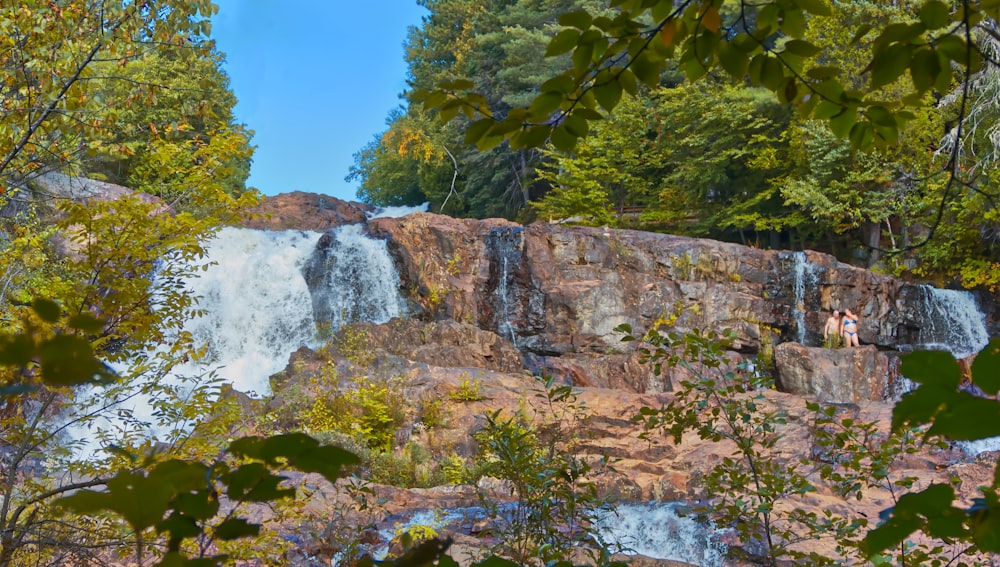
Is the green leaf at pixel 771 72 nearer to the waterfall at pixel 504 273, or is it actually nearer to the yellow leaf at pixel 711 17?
the yellow leaf at pixel 711 17

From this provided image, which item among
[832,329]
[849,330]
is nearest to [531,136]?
[849,330]

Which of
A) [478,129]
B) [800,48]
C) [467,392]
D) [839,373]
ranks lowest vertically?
[467,392]

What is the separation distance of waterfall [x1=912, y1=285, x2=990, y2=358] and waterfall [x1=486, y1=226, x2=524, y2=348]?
9402 mm

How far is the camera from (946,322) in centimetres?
1658

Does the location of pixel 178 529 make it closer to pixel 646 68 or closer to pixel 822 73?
pixel 646 68

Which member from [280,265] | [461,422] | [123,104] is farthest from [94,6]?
[280,265]

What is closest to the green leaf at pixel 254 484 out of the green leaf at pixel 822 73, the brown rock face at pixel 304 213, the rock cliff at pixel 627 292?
the green leaf at pixel 822 73

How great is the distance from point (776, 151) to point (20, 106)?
2071 cm

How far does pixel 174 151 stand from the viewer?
12.7 feet

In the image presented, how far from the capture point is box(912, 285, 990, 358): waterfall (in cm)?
1639

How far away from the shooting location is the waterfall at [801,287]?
1644cm

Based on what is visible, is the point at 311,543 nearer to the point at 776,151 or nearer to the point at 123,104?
the point at 123,104

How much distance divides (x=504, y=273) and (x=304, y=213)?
654 cm

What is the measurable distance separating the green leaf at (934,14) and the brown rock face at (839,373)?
42.6ft
